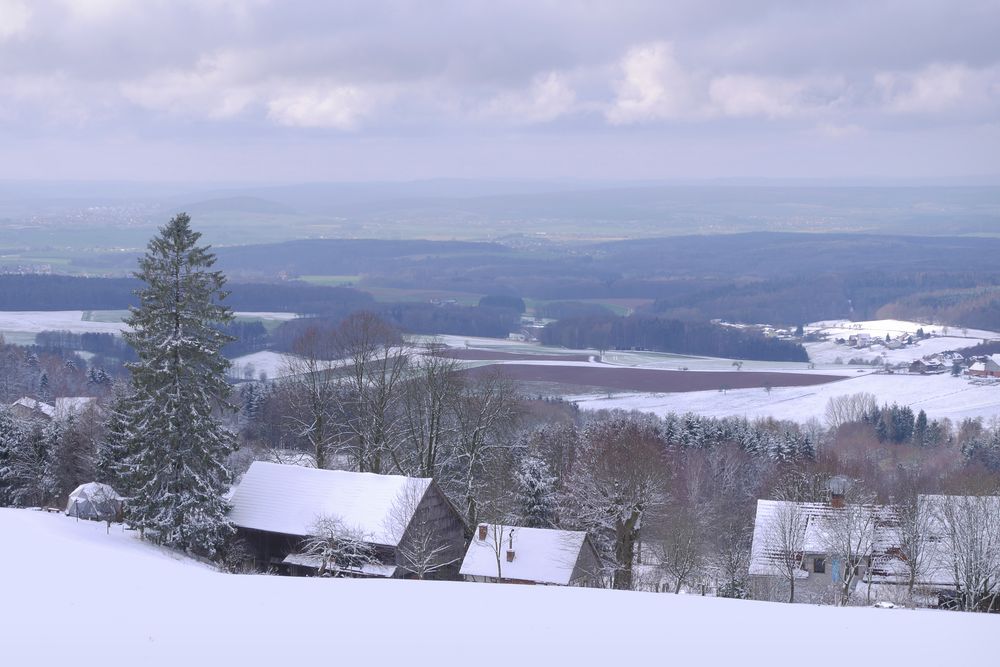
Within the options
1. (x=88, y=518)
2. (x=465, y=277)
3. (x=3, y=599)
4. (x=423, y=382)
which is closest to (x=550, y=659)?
(x=3, y=599)

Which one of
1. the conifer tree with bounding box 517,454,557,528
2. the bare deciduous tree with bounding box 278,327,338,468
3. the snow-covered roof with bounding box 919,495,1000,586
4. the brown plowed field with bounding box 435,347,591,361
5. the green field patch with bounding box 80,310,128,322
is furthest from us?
the green field patch with bounding box 80,310,128,322

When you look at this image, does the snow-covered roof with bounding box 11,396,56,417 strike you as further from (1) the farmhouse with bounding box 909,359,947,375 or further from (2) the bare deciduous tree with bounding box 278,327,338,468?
(1) the farmhouse with bounding box 909,359,947,375

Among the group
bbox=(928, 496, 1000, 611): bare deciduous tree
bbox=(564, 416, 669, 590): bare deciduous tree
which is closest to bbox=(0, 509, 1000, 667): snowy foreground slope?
bbox=(928, 496, 1000, 611): bare deciduous tree

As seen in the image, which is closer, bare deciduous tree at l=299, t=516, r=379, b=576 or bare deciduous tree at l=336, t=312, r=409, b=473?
bare deciduous tree at l=299, t=516, r=379, b=576

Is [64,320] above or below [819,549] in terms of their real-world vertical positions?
above

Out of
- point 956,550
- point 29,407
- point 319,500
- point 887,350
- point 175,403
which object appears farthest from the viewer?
point 887,350

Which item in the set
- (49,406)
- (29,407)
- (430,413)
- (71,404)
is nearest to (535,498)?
(430,413)

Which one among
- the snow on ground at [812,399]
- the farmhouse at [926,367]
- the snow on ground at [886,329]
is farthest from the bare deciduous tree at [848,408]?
the snow on ground at [886,329]

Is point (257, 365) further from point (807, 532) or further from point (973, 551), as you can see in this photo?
point (973, 551)
